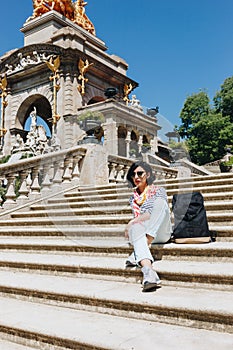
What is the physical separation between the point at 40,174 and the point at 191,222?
543 centimetres

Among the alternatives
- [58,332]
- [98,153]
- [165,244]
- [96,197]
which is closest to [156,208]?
[165,244]

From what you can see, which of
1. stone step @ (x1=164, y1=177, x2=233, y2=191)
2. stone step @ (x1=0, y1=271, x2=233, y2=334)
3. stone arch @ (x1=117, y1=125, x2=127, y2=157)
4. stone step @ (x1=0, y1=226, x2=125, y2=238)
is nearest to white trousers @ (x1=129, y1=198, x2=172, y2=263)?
stone step @ (x1=0, y1=271, x2=233, y2=334)

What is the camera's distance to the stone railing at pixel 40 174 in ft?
25.8

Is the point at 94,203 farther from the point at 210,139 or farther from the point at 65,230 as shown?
the point at 210,139

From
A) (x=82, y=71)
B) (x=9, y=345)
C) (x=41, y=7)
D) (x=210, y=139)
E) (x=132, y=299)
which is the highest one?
(x=41, y=7)

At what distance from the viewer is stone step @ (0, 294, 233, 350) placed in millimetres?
2330

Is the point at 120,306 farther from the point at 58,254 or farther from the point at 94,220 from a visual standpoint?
the point at 94,220

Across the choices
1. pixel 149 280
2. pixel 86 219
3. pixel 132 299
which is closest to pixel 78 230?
pixel 86 219

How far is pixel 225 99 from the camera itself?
42.2 m

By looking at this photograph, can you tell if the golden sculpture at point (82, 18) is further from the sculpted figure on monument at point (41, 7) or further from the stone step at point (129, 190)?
the stone step at point (129, 190)

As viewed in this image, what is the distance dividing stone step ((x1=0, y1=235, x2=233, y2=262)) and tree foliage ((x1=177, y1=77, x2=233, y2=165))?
34385 mm

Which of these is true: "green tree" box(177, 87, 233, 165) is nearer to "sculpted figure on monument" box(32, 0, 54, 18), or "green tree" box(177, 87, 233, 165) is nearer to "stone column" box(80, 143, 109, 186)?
"sculpted figure on monument" box(32, 0, 54, 18)

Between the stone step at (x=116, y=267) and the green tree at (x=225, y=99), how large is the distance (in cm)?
4044

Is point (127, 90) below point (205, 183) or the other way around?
the other way around
